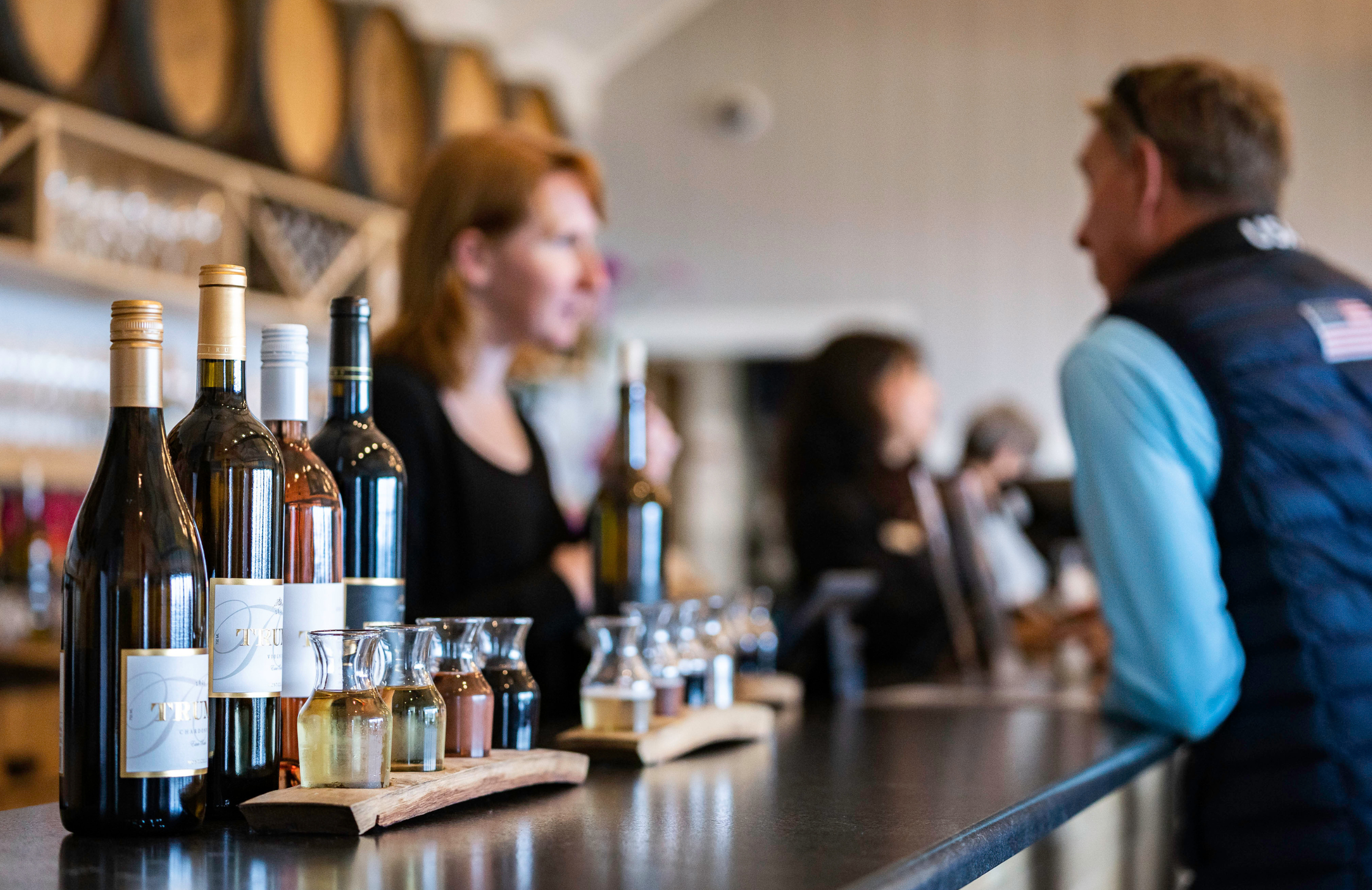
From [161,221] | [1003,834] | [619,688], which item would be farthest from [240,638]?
[161,221]

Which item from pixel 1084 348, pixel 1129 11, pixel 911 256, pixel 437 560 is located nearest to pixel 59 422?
pixel 437 560

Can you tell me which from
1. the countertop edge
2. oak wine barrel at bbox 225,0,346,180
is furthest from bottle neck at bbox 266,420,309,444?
oak wine barrel at bbox 225,0,346,180

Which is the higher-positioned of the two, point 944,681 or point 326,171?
point 326,171

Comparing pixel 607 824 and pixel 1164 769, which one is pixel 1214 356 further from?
pixel 607 824

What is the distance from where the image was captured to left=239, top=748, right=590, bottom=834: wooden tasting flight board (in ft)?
2.63

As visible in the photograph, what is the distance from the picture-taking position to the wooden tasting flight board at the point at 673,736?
1.13 m

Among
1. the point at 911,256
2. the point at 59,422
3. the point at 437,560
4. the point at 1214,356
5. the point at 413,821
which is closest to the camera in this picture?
the point at 413,821

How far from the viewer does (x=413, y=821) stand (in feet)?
2.83

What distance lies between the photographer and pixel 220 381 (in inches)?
34.1

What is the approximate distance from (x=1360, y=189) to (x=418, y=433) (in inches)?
195

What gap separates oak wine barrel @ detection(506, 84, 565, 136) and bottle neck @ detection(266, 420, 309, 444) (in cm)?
413

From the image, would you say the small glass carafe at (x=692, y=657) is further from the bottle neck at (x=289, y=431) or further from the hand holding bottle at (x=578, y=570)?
the bottle neck at (x=289, y=431)

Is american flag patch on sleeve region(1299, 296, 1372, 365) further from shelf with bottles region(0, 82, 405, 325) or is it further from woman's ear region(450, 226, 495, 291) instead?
shelf with bottles region(0, 82, 405, 325)

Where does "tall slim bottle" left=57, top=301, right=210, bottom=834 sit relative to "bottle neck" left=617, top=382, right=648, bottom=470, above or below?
below
